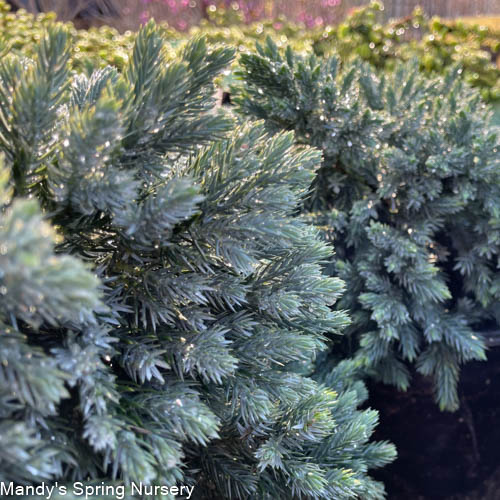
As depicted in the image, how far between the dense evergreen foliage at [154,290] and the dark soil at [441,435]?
0.61 meters

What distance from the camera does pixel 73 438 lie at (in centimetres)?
70

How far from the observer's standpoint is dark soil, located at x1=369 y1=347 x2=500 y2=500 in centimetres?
157

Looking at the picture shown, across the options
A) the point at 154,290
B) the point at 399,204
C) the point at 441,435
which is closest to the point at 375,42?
the point at 399,204

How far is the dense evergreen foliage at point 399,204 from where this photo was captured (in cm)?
141

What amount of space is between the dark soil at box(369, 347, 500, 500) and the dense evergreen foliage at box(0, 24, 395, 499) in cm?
61

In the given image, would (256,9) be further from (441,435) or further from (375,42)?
(441,435)

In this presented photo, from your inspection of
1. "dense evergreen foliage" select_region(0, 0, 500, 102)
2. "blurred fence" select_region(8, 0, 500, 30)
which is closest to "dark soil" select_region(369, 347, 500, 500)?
"dense evergreen foliage" select_region(0, 0, 500, 102)

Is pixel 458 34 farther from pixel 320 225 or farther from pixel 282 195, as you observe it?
pixel 282 195

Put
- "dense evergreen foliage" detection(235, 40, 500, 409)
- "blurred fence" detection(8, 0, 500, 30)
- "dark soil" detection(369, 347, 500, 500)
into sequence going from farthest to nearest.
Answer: "blurred fence" detection(8, 0, 500, 30), "dark soil" detection(369, 347, 500, 500), "dense evergreen foliage" detection(235, 40, 500, 409)

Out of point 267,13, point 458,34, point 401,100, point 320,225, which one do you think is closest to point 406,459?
point 320,225

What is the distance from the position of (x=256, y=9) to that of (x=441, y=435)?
155 inches

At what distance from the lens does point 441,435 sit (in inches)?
62.4

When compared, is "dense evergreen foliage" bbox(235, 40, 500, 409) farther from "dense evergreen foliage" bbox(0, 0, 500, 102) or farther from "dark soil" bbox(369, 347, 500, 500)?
"dense evergreen foliage" bbox(0, 0, 500, 102)

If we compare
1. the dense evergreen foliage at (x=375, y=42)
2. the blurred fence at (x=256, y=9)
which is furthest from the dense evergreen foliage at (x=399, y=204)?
the blurred fence at (x=256, y=9)
